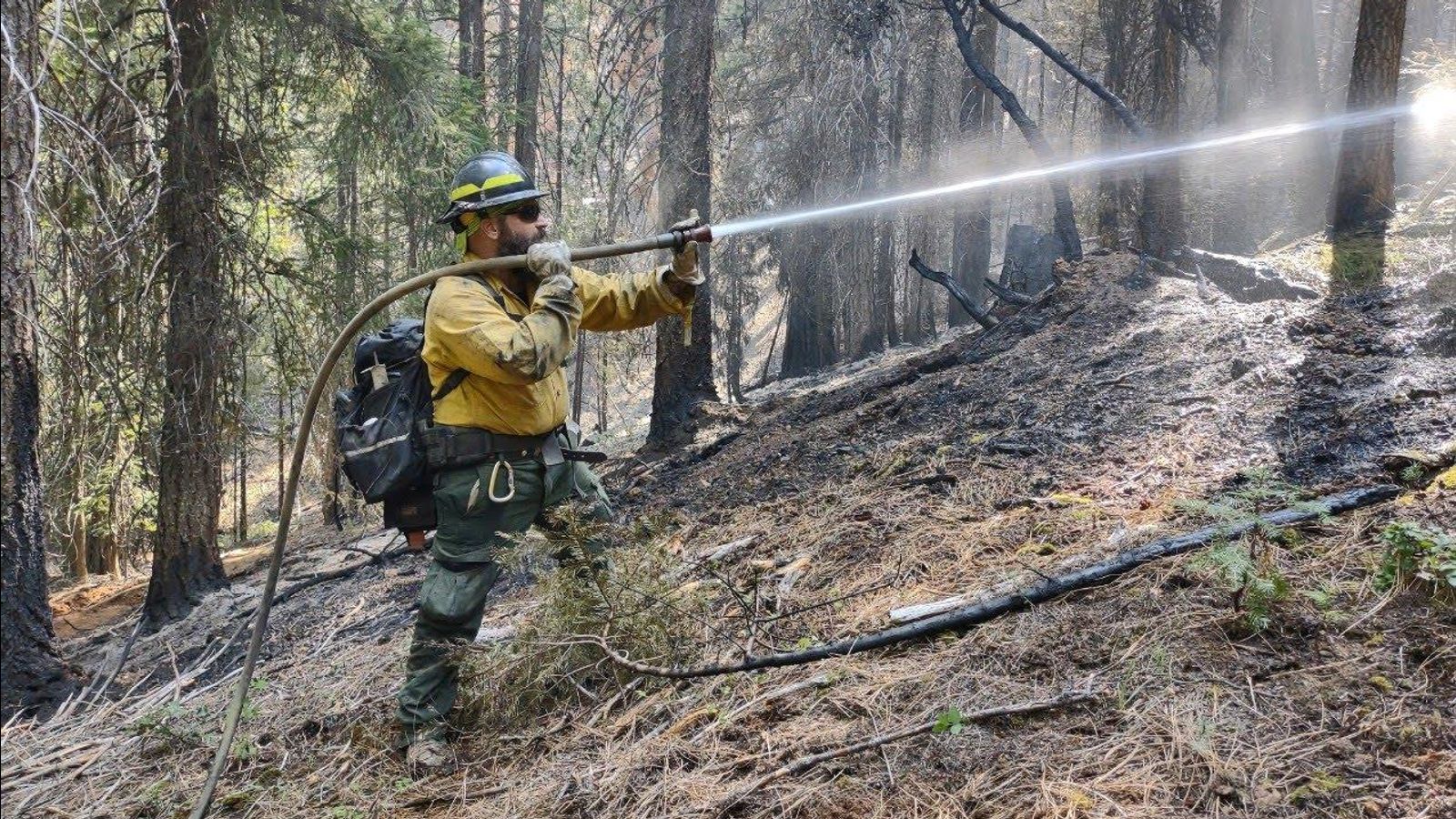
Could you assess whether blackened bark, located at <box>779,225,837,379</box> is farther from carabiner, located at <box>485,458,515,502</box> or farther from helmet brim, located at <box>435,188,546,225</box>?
carabiner, located at <box>485,458,515,502</box>

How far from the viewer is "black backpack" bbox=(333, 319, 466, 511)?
3922mm

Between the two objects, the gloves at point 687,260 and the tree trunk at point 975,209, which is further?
the tree trunk at point 975,209

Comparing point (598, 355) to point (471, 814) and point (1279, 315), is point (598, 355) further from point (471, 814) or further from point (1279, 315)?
point (471, 814)

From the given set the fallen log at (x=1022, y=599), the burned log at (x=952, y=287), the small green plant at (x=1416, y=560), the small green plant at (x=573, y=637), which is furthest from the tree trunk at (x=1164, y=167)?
the small green plant at (x=573, y=637)

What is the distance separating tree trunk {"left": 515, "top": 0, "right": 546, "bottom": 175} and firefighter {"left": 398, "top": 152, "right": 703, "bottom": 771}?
8.31 meters

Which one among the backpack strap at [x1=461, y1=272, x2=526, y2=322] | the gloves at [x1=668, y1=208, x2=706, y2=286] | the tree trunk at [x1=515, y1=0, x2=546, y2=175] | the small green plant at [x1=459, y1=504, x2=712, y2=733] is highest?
the tree trunk at [x1=515, y1=0, x2=546, y2=175]

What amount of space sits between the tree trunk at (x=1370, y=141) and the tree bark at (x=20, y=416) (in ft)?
29.4

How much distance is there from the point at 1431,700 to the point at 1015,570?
1541 mm

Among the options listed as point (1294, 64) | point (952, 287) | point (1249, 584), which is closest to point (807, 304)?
point (952, 287)

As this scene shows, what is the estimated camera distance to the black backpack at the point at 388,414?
12.9 ft

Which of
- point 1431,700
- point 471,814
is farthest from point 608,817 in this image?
point 1431,700

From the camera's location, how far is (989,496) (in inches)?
201

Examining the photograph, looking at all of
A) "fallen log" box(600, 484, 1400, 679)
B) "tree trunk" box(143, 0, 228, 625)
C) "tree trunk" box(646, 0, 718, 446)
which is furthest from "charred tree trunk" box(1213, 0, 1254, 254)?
"tree trunk" box(143, 0, 228, 625)

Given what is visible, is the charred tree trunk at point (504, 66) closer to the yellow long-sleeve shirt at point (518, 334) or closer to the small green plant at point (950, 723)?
the yellow long-sleeve shirt at point (518, 334)
